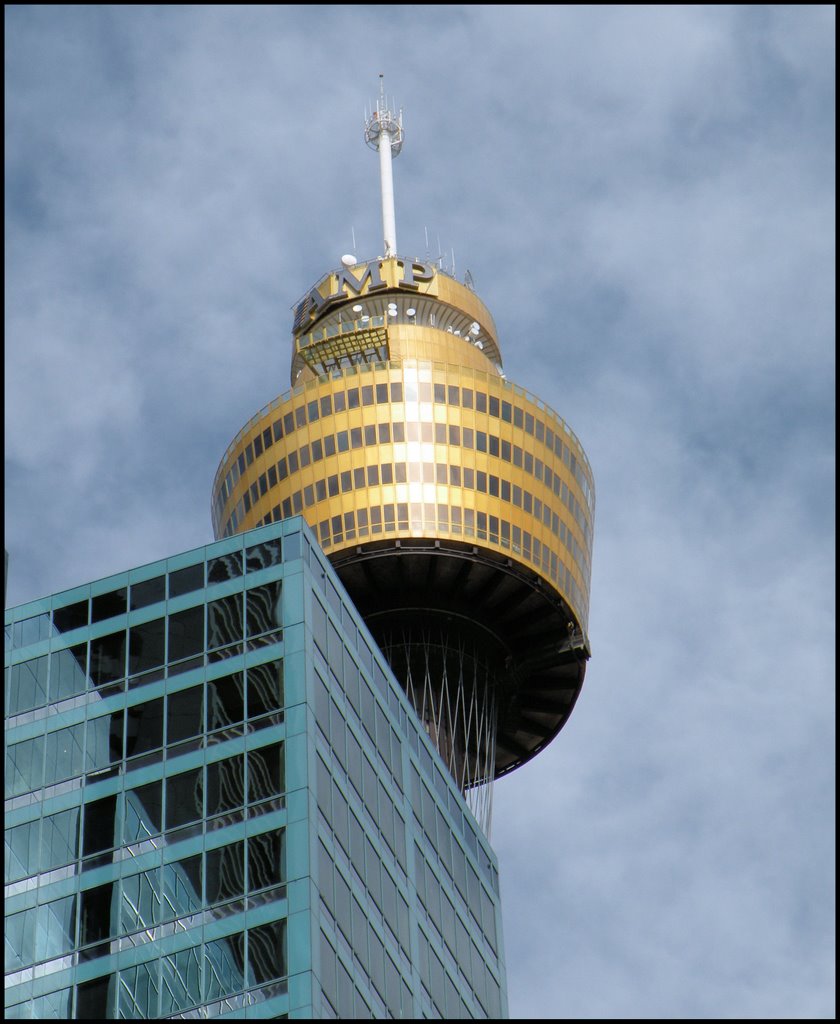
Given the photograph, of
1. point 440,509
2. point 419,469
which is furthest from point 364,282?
point 440,509

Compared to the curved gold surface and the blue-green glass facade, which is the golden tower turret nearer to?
the curved gold surface

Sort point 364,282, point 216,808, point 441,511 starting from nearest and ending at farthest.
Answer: point 216,808 → point 441,511 → point 364,282

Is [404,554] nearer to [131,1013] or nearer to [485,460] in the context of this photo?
[485,460]

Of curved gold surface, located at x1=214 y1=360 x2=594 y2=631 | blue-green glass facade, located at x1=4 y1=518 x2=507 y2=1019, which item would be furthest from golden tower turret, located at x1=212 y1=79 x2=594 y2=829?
blue-green glass facade, located at x1=4 y1=518 x2=507 y2=1019

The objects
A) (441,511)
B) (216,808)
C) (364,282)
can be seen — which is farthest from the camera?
(364,282)

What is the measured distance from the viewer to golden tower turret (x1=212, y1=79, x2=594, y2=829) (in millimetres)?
126625

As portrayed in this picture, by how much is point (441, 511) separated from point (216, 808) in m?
52.9

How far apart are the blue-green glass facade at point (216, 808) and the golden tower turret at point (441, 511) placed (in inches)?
1483

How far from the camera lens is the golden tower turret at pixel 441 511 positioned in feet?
415

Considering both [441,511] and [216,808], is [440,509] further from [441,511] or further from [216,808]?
[216,808]

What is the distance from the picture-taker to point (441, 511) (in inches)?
4978

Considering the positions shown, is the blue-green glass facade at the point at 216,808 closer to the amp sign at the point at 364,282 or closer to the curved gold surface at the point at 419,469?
the curved gold surface at the point at 419,469

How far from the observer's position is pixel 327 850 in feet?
243

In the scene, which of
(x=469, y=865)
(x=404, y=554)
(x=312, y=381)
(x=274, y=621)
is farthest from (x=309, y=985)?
(x=312, y=381)
